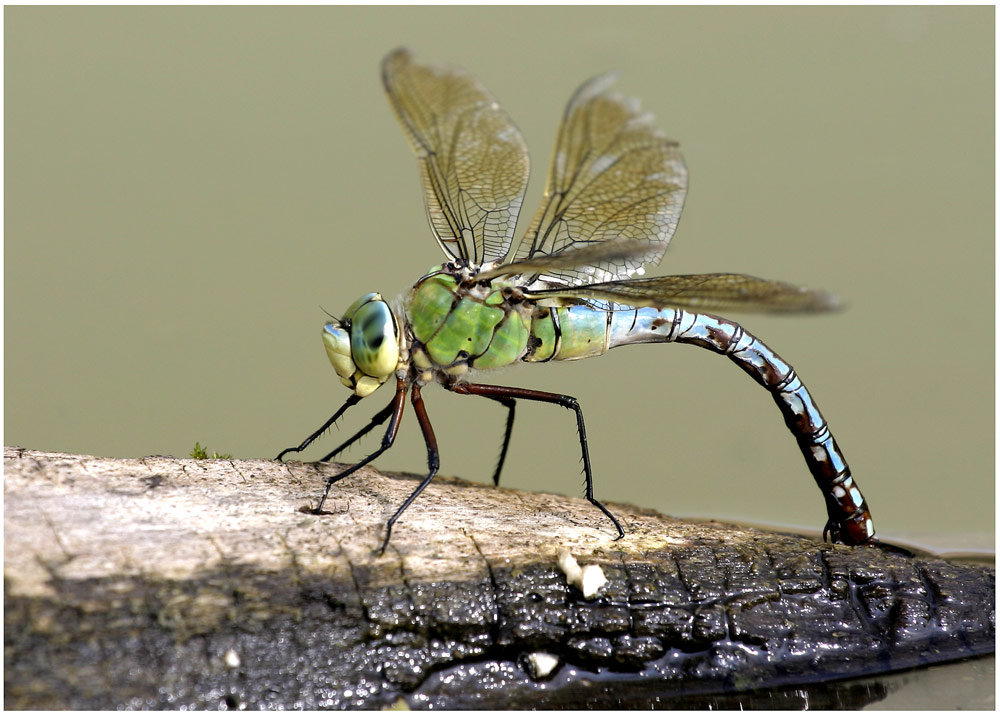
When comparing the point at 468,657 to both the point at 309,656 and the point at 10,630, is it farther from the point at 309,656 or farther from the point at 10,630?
the point at 10,630

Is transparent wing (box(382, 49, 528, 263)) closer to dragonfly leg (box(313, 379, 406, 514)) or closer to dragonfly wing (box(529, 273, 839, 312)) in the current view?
dragonfly wing (box(529, 273, 839, 312))

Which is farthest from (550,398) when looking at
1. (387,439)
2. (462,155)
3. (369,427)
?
(462,155)

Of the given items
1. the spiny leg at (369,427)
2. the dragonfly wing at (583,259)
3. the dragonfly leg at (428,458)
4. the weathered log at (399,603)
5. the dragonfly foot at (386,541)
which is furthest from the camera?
the spiny leg at (369,427)

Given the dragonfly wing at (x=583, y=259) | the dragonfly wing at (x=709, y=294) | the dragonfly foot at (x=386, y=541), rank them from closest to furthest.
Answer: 1. the dragonfly foot at (x=386, y=541)
2. the dragonfly wing at (x=709, y=294)
3. the dragonfly wing at (x=583, y=259)

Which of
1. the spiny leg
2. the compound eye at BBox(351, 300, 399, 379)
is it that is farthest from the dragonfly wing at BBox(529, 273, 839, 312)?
the spiny leg

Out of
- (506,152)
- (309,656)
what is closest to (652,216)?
(506,152)

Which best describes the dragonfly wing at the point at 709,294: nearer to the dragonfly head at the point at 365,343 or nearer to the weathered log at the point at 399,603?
the dragonfly head at the point at 365,343

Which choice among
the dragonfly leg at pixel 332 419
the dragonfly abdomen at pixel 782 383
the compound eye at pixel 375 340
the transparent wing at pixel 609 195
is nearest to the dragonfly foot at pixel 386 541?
the compound eye at pixel 375 340

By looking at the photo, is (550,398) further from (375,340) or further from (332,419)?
(332,419)
